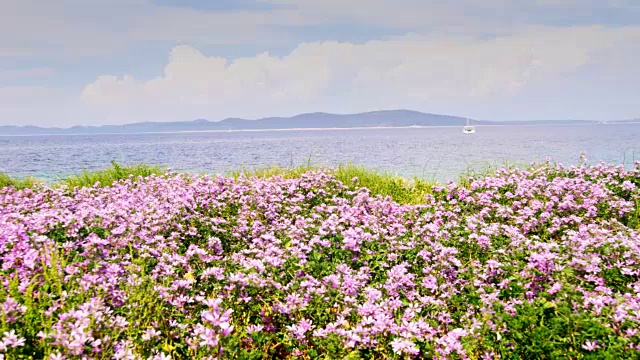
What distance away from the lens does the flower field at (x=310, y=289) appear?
3732 mm

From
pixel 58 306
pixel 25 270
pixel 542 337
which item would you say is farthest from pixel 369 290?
pixel 25 270

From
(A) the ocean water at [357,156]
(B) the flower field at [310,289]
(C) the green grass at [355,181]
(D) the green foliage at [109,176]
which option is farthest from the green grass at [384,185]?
(B) the flower field at [310,289]

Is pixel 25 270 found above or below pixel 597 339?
above

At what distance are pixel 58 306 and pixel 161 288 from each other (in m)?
0.88

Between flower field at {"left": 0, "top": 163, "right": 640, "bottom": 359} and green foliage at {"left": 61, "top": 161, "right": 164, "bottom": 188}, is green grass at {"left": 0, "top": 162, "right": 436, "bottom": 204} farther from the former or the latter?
flower field at {"left": 0, "top": 163, "right": 640, "bottom": 359}

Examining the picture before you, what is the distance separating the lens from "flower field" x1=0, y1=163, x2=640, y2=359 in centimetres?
373

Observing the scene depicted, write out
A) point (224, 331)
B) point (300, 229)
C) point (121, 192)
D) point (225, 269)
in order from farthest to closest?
1. point (121, 192)
2. point (300, 229)
3. point (225, 269)
4. point (224, 331)

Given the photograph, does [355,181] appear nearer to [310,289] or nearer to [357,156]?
[310,289]

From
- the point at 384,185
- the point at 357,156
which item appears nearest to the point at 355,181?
the point at 384,185

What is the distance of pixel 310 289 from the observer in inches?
183

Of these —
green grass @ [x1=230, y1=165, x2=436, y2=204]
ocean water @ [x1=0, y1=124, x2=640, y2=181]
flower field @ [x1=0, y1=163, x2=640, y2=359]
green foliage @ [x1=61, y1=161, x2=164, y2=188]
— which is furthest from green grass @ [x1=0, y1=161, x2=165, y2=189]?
flower field @ [x1=0, y1=163, x2=640, y2=359]

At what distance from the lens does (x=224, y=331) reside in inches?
134

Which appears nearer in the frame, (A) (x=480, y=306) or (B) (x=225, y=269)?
(A) (x=480, y=306)

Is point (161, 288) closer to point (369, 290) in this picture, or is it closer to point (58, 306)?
point (58, 306)
